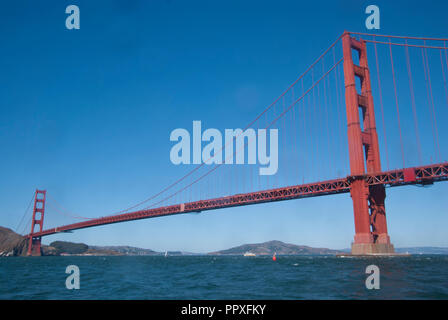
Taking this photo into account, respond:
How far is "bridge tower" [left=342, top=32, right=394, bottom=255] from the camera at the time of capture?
44.6 m

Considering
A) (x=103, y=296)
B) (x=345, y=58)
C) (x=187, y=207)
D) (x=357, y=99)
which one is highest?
(x=345, y=58)

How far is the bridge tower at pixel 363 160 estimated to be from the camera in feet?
146

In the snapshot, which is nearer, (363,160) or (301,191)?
(363,160)

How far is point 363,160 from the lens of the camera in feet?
155
